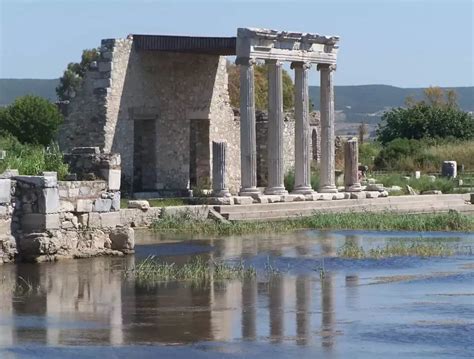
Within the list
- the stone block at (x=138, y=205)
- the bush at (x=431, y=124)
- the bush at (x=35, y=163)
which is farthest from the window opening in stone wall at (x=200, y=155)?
the bush at (x=431, y=124)

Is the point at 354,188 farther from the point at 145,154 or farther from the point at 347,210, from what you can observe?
the point at 145,154

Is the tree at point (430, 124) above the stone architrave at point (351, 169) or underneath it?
above

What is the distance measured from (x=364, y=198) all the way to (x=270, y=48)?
222 inches

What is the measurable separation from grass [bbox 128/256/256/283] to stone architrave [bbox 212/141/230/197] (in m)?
13.6

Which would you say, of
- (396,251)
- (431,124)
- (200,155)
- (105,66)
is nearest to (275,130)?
(200,155)

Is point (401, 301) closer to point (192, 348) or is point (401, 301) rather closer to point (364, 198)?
point (192, 348)

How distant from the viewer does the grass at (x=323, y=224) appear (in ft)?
98.9

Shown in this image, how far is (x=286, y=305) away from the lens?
687 inches

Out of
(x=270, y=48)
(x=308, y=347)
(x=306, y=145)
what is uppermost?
(x=270, y=48)

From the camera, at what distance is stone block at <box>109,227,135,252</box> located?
23.3 meters

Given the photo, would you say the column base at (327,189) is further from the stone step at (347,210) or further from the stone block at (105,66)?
the stone block at (105,66)

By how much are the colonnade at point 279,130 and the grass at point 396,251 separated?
11426mm

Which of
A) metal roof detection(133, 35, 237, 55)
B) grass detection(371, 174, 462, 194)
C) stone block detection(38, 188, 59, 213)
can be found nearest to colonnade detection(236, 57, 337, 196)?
metal roof detection(133, 35, 237, 55)

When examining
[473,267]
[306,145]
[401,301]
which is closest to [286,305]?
[401,301]
